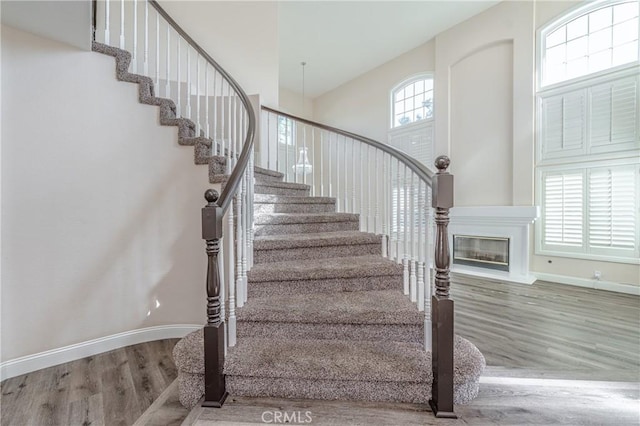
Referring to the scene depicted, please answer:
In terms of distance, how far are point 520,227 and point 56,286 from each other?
17.7 feet

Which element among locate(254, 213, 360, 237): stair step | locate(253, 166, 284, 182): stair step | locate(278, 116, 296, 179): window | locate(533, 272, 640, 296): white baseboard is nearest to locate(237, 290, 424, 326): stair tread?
locate(254, 213, 360, 237): stair step

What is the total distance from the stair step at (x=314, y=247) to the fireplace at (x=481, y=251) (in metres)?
Answer: 2.99

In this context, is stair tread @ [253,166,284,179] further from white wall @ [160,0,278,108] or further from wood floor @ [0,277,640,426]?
wood floor @ [0,277,640,426]

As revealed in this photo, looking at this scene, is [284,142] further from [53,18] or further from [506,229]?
[506,229]

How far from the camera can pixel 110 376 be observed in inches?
73.7

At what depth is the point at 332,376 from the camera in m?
1.38

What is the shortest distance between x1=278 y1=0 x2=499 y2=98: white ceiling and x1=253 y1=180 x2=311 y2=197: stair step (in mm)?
3071

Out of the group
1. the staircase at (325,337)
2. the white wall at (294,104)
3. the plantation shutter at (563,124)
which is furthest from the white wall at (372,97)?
the staircase at (325,337)

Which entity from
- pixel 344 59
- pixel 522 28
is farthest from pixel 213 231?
pixel 344 59

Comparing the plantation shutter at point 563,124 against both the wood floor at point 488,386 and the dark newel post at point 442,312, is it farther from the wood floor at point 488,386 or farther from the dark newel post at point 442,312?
the dark newel post at point 442,312

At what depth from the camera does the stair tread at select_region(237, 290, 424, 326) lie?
1.60 meters

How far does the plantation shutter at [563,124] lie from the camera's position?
369 centimetres

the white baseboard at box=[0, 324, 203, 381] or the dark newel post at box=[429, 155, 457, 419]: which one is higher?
the dark newel post at box=[429, 155, 457, 419]

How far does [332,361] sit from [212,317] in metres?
0.67
